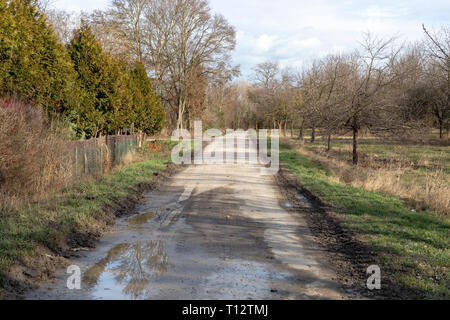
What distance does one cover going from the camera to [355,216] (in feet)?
29.4

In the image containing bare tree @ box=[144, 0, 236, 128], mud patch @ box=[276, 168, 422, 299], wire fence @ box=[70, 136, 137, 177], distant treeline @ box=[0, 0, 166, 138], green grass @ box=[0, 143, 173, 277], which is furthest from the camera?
bare tree @ box=[144, 0, 236, 128]

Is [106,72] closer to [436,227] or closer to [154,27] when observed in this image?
[436,227]

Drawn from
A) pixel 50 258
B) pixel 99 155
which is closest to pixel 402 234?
pixel 50 258

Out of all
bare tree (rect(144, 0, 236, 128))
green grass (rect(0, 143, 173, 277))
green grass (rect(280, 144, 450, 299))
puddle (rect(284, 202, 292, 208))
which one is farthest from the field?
bare tree (rect(144, 0, 236, 128))

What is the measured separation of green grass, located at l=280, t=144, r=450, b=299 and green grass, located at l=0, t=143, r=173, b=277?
5.45m

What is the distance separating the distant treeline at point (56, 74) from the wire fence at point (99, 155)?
0.78 m

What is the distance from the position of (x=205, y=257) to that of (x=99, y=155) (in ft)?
34.0

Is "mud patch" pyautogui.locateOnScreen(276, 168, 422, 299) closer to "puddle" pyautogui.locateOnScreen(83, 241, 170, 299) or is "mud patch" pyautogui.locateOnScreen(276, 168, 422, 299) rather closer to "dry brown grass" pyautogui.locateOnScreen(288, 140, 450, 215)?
"puddle" pyautogui.locateOnScreen(83, 241, 170, 299)

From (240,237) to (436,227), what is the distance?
4172 mm

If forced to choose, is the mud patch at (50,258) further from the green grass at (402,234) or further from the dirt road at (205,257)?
the green grass at (402,234)

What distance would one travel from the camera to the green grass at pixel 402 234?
543 centimetres

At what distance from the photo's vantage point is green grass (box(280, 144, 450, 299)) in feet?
17.8
